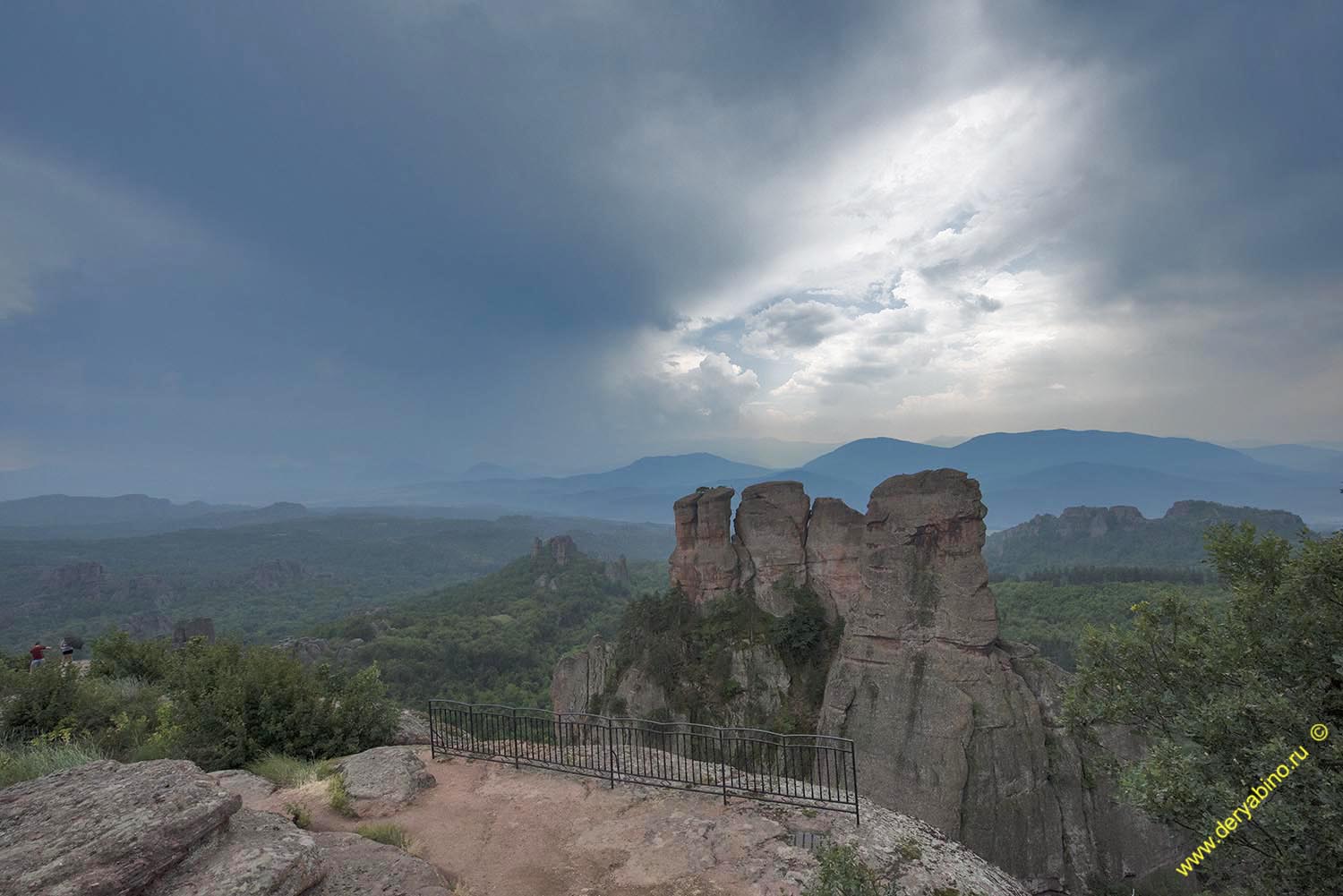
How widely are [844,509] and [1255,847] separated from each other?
2696 cm

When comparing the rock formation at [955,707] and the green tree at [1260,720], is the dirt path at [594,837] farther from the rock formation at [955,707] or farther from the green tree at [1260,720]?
the rock formation at [955,707]

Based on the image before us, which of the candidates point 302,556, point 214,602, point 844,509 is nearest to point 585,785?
point 844,509

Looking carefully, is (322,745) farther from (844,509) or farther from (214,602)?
(214,602)

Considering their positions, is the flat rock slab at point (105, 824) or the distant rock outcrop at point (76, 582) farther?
the distant rock outcrop at point (76, 582)

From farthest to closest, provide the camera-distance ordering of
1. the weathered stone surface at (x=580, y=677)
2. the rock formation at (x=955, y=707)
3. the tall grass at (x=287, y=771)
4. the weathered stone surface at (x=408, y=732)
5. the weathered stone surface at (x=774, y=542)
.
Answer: the weathered stone surface at (x=580, y=677) → the weathered stone surface at (x=774, y=542) → the rock formation at (x=955, y=707) → the weathered stone surface at (x=408, y=732) → the tall grass at (x=287, y=771)

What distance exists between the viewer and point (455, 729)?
14.0 metres

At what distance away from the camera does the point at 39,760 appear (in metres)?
8.05

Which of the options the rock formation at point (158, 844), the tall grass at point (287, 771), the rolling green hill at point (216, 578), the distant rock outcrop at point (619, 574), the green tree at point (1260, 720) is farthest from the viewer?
the distant rock outcrop at point (619, 574)

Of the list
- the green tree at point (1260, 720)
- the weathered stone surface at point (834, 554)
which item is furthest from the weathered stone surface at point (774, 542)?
the green tree at point (1260, 720)

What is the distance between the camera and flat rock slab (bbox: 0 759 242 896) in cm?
464

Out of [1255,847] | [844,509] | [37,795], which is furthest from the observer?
[844,509]

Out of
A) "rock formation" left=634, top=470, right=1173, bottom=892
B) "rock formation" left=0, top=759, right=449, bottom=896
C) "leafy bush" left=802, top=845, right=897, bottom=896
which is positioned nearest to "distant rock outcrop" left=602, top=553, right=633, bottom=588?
"rock formation" left=634, top=470, right=1173, bottom=892

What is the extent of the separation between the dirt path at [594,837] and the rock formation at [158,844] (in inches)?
62.0

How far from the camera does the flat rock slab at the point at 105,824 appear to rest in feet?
15.2
